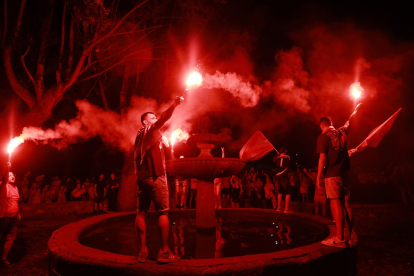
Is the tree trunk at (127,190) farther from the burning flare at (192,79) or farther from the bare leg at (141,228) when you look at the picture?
the burning flare at (192,79)

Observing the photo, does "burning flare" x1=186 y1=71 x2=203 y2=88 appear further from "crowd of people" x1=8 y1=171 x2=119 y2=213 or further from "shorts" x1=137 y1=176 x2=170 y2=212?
"crowd of people" x1=8 y1=171 x2=119 y2=213

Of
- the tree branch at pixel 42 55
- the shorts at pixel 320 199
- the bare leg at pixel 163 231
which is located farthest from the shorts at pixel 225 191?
the bare leg at pixel 163 231

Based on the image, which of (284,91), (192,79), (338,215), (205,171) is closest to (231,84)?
(284,91)

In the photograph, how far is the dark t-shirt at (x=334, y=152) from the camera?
13.7 ft

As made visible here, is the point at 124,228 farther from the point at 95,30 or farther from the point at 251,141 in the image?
the point at 95,30

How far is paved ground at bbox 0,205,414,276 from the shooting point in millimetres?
4918

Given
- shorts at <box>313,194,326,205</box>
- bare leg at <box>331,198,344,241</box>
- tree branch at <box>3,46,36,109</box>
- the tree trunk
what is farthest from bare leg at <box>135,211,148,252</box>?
the tree trunk

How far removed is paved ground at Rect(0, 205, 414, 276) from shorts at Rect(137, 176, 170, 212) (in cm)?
291

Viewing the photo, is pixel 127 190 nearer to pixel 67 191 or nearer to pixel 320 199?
pixel 67 191

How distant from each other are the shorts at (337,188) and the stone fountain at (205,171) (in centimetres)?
215

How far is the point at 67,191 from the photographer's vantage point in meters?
15.4

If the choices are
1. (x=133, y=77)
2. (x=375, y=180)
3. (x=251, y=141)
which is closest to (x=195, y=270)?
(x=251, y=141)

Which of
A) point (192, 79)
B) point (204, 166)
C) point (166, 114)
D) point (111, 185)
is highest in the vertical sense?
point (192, 79)

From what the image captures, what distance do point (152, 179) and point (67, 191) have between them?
14057 mm
